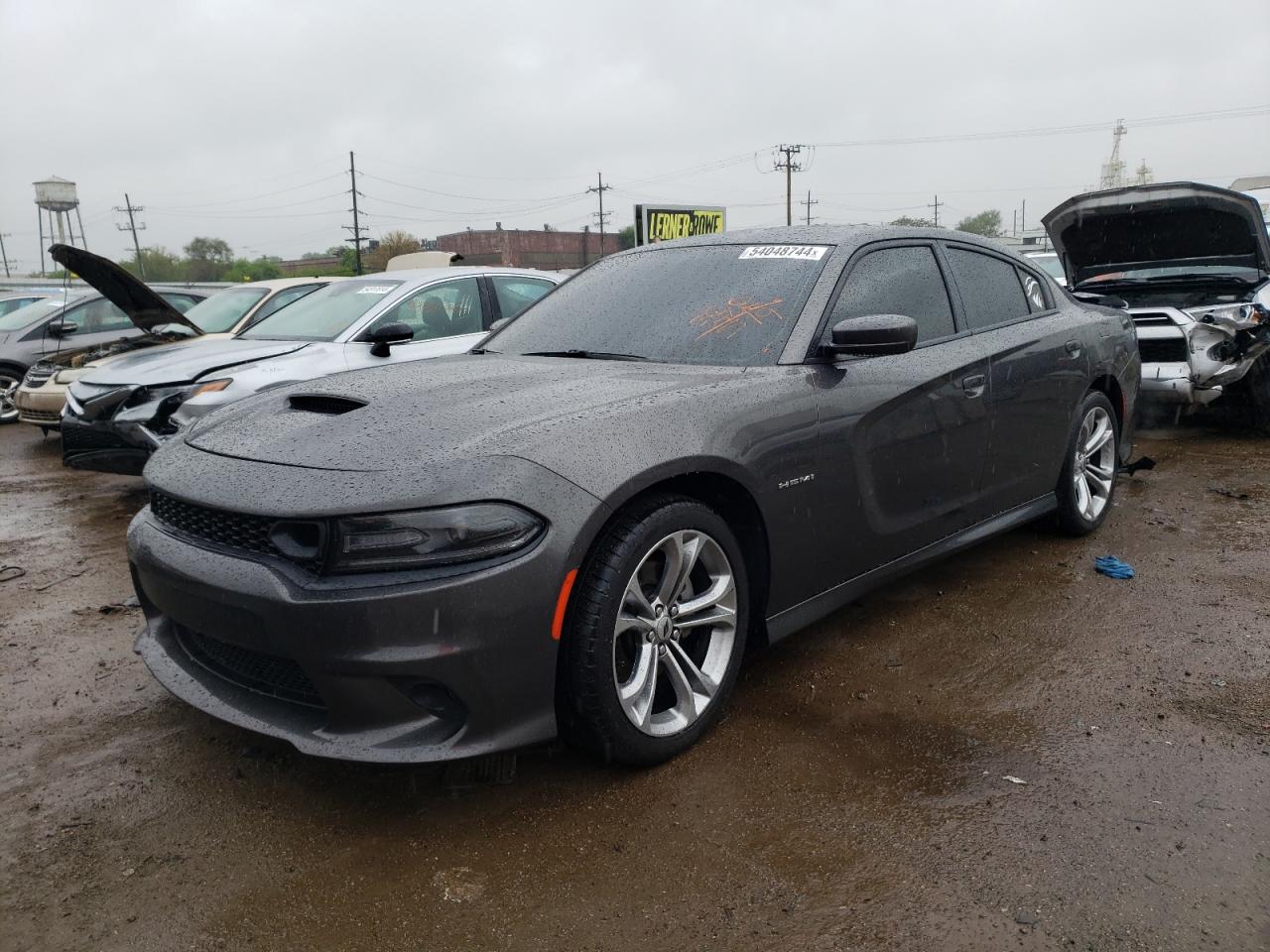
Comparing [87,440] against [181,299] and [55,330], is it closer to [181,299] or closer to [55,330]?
[181,299]

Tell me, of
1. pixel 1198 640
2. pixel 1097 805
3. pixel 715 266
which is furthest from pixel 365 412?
pixel 1198 640

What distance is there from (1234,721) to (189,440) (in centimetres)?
333

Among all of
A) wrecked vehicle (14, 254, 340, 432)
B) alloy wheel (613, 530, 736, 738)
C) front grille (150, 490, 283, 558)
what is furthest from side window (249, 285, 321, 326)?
alloy wheel (613, 530, 736, 738)

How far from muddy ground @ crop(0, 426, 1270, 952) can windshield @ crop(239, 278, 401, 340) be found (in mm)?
3040

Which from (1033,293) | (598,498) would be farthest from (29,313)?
(598,498)

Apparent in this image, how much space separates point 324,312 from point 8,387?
270 inches

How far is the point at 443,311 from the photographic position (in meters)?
6.44

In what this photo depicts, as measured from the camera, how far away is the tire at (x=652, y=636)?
2.34m

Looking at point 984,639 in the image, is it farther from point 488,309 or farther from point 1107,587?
point 488,309

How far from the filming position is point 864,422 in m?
3.09

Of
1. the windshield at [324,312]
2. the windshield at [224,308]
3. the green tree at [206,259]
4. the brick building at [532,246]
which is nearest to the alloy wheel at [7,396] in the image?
the windshield at [224,308]

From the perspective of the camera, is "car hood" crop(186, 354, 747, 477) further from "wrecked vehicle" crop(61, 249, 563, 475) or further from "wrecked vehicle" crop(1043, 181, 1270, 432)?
"wrecked vehicle" crop(1043, 181, 1270, 432)

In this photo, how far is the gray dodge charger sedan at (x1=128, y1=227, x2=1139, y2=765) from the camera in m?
2.15

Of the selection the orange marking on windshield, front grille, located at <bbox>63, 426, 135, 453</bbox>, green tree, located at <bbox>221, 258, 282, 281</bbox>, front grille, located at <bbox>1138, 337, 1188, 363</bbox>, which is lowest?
front grille, located at <bbox>63, 426, 135, 453</bbox>
